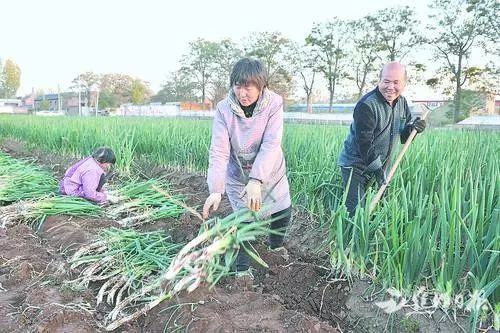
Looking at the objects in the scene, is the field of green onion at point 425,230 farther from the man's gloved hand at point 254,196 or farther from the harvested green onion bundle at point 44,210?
the harvested green onion bundle at point 44,210

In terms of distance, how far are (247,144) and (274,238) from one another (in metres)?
0.74

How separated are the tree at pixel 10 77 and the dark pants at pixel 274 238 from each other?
50518 mm

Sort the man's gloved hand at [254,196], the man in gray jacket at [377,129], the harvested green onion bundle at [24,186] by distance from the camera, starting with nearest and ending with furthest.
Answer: the man's gloved hand at [254,196] → the man in gray jacket at [377,129] → the harvested green onion bundle at [24,186]

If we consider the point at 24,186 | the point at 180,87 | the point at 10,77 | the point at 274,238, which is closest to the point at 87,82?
the point at 10,77

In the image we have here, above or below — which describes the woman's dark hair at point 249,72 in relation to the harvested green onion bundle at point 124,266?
above

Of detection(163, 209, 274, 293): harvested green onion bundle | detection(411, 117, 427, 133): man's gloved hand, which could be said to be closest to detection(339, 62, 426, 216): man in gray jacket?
detection(411, 117, 427, 133): man's gloved hand

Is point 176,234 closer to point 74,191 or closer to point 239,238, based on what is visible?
point 74,191

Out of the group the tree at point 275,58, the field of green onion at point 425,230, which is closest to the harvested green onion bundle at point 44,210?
the field of green onion at point 425,230

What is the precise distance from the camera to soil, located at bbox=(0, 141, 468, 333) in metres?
1.92

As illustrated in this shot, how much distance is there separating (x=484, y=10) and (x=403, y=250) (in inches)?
782

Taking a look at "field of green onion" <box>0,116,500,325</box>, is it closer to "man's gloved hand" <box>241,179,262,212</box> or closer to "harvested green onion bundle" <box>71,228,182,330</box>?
"man's gloved hand" <box>241,179,262,212</box>


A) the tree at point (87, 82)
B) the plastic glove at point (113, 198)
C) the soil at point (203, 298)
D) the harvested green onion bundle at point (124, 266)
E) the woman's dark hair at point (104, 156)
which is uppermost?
the tree at point (87, 82)

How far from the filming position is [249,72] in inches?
82.5

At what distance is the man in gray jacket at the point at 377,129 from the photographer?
8.41 feet
